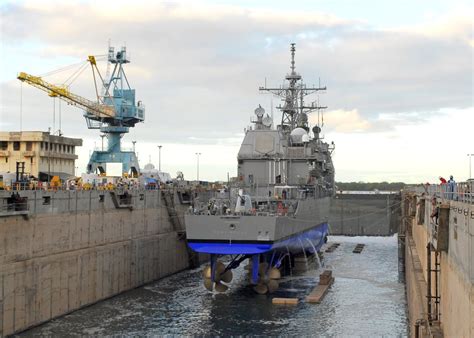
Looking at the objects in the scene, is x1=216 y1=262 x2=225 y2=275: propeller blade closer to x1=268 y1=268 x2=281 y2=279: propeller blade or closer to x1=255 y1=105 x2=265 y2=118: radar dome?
x1=268 y1=268 x2=281 y2=279: propeller blade

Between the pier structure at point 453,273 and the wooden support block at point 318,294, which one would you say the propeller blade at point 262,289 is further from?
the pier structure at point 453,273

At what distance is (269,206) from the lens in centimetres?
4078

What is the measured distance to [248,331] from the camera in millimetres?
29859

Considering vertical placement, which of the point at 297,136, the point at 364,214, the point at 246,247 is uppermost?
the point at 297,136

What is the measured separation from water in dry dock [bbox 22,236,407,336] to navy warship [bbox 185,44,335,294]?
2295 millimetres

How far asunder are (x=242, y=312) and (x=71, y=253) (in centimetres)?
1059

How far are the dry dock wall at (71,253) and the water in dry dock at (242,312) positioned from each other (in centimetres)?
106

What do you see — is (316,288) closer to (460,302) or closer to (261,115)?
(261,115)

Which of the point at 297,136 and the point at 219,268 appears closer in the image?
the point at 219,268

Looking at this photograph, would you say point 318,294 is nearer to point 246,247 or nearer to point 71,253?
point 246,247

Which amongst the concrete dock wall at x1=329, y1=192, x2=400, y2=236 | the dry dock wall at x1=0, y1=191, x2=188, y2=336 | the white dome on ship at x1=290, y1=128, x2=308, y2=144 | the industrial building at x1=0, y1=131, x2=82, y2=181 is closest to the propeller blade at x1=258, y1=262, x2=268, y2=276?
the dry dock wall at x1=0, y1=191, x2=188, y2=336

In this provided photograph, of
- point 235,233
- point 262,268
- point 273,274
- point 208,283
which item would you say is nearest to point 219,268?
point 208,283

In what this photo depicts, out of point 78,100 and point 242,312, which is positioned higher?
point 78,100

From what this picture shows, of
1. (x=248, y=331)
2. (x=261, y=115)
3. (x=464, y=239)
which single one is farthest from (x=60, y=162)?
(x=464, y=239)
